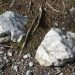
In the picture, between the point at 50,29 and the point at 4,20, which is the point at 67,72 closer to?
the point at 50,29

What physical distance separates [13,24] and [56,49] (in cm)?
122

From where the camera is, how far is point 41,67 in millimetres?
4980

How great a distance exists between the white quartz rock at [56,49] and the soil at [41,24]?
14cm

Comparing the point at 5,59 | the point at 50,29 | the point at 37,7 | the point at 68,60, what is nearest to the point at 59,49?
the point at 68,60

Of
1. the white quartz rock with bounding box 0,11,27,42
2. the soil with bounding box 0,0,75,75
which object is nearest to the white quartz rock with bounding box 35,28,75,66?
the soil with bounding box 0,0,75,75

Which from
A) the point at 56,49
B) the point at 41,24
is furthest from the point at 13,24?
the point at 56,49

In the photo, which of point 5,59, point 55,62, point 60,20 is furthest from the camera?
point 60,20

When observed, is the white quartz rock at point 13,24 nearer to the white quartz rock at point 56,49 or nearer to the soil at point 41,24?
the soil at point 41,24

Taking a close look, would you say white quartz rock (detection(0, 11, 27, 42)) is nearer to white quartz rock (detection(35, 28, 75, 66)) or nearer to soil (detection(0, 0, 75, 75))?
soil (detection(0, 0, 75, 75))

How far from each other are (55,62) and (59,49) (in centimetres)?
26

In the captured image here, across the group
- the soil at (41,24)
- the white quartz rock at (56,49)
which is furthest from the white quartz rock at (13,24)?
the white quartz rock at (56,49)

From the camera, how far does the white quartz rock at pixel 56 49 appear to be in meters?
4.84

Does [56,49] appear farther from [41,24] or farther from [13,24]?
[13,24]

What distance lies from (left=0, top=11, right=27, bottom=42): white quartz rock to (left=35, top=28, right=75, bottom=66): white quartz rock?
607 mm
